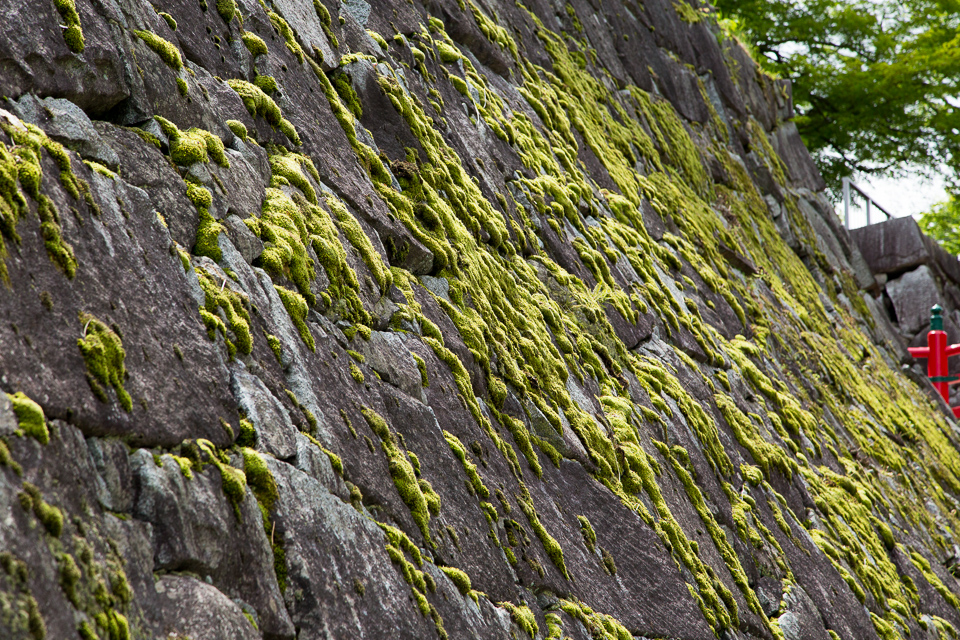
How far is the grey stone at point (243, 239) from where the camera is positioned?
4.11 m

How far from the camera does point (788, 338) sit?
37.2 ft

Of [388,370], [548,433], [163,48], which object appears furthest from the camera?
[548,433]

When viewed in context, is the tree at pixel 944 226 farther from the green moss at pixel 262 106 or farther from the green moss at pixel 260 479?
the green moss at pixel 260 479

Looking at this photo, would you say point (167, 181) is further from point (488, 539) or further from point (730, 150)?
point (730, 150)

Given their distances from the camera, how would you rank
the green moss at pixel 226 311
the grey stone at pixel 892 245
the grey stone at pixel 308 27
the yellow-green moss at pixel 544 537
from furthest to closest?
the grey stone at pixel 892 245 → the grey stone at pixel 308 27 → the yellow-green moss at pixel 544 537 → the green moss at pixel 226 311

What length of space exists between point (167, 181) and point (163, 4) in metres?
1.49

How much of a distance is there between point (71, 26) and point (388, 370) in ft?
7.46

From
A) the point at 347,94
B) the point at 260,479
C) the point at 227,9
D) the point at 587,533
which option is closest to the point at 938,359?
the point at 587,533

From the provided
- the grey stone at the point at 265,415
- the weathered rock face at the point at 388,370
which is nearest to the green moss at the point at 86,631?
the weathered rock face at the point at 388,370

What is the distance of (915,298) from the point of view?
67.1ft

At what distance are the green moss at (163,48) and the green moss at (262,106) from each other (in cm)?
55

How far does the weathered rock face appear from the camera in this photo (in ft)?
9.25

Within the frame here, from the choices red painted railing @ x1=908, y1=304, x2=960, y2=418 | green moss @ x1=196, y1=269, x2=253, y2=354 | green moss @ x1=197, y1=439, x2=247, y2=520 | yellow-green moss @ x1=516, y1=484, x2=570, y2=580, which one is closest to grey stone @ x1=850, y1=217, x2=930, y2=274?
red painted railing @ x1=908, y1=304, x2=960, y2=418

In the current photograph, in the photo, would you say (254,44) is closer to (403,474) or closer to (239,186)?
(239,186)
